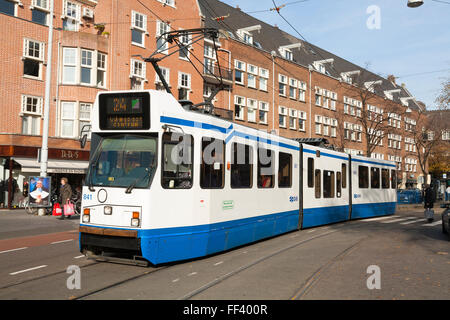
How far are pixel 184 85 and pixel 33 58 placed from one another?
976 cm

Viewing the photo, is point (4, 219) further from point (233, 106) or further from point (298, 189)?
point (233, 106)

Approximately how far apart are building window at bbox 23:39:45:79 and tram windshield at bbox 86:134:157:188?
18.3 m

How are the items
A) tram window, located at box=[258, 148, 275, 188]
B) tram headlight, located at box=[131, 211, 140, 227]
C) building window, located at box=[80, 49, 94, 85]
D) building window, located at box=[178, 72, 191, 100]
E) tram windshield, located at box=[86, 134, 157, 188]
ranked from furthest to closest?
building window, located at box=[178, 72, 191, 100] < building window, located at box=[80, 49, 94, 85] < tram window, located at box=[258, 148, 275, 188] < tram windshield, located at box=[86, 134, 157, 188] < tram headlight, located at box=[131, 211, 140, 227]

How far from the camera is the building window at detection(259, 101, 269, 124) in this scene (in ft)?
120

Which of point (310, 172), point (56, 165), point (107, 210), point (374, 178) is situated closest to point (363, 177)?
point (374, 178)

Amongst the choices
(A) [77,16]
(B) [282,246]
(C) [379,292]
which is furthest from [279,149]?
(A) [77,16]

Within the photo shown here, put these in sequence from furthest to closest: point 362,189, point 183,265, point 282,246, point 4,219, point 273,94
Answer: point 273,94
point 362,189
point 4,219
point 282,246
point 183,265

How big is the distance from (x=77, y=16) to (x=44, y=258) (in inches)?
806

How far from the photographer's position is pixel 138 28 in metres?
26.5

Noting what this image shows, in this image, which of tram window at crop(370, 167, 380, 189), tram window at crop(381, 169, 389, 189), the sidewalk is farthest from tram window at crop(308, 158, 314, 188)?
the sidewalk

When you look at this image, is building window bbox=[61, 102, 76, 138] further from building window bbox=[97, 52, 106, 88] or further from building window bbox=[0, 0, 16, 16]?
building window bbox=[0, 0, 16, 16]

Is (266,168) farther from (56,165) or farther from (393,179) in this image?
(56,165)

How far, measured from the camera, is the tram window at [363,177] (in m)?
18.2

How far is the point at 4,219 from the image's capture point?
1717cm
